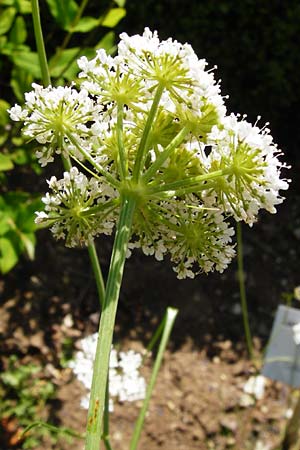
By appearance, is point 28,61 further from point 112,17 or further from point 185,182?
point 185,182

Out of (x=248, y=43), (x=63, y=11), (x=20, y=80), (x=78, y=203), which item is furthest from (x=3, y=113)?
(x=248, y=43)

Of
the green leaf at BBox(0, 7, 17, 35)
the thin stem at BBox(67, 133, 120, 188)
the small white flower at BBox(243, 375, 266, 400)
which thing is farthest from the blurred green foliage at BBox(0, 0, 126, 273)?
the small white flower at BBox(243, 375, 266, 400)

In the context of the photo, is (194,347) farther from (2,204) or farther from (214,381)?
(2,204)

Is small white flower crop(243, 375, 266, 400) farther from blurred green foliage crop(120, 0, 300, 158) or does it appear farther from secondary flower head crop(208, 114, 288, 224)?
secondary flower head crop(208, 114, 288, 224)

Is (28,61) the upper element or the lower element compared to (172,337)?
upper

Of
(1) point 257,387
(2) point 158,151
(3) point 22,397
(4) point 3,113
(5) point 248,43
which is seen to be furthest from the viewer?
(5) point 248,43

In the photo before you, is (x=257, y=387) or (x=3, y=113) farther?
(x=257, y=387)
